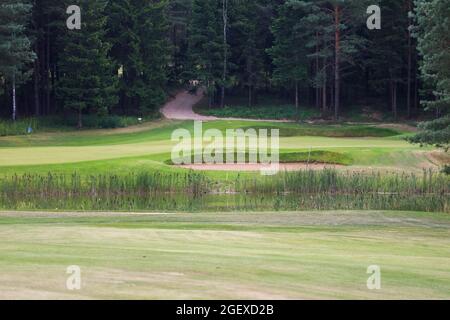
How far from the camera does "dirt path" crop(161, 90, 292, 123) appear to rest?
66.4 meters

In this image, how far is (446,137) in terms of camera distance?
22.6 m

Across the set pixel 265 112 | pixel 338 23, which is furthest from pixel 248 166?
pixel 265 112

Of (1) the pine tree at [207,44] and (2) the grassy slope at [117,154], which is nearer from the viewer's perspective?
(2) the grassy slope at [117,154]

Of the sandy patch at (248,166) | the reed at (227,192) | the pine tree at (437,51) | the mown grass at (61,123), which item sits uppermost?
the pine tree at (437,51)

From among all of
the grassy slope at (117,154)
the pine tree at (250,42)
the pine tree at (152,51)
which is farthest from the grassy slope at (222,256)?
the pine tree at (250,42)

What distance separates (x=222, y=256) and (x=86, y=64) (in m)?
44.9

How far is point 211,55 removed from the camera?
7300 centimetres

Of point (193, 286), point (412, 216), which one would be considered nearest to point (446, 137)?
point (412, 216)

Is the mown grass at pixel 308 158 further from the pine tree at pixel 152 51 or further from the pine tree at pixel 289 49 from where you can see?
the pine tree at pixel 289 49

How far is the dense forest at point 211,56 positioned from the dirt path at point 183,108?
2.10 metres

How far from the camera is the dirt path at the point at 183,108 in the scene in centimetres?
6644

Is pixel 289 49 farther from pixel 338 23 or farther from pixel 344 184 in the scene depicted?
pixel 344 184

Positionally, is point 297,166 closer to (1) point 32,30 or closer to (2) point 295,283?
(2) point 295,283
